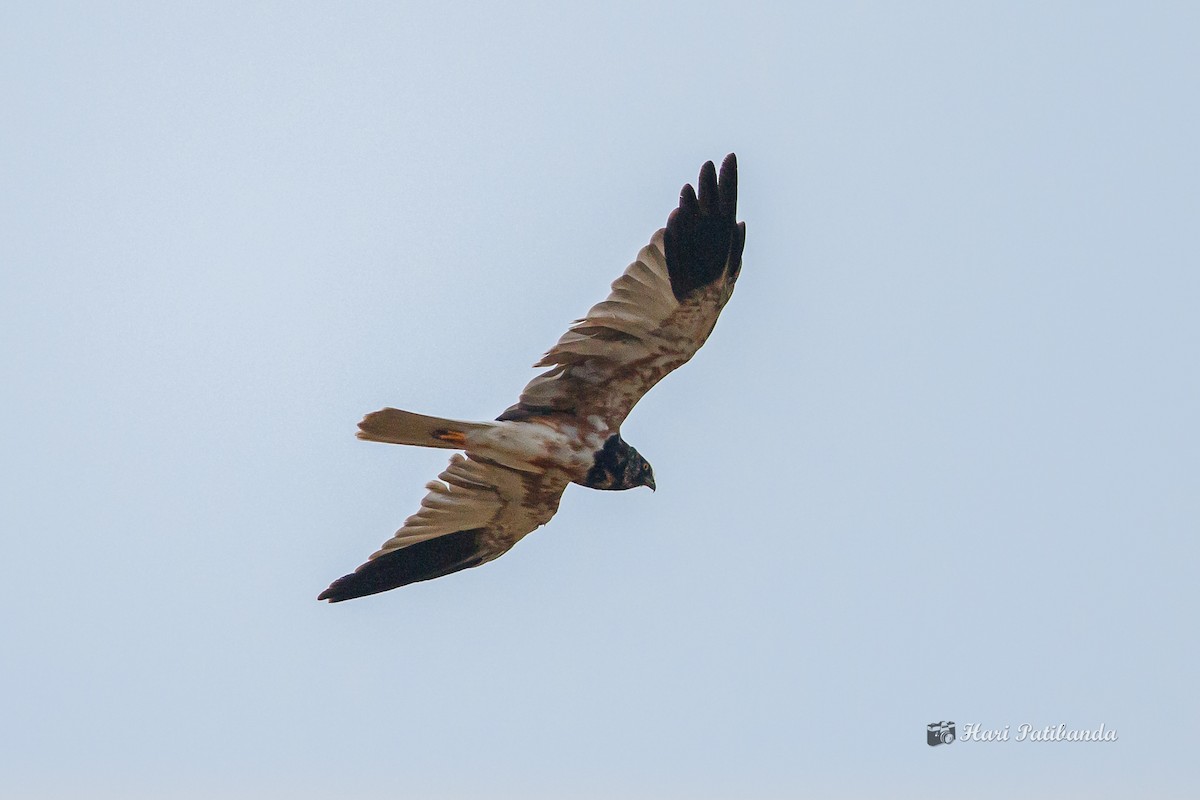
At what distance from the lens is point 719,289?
1007 centimetres

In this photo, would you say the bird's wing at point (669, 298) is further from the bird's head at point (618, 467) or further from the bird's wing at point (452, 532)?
the bird's wing at point (452, 532)

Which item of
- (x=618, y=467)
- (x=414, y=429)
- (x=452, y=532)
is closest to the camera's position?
(x=414, y=429)

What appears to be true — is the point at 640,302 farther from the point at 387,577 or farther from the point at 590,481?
the point at 387,577

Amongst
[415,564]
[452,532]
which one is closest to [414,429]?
[452,532]

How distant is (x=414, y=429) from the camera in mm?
10211

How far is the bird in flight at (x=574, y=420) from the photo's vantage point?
10062 millimetres

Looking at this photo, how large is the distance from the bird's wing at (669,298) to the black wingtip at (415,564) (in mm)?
1842

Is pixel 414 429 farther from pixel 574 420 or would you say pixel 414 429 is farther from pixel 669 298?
pixel 669 298

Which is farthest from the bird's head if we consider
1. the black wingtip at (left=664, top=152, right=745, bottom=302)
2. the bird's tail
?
→ the black wingtip at (left=664, top=152, right=745, bottom=302)

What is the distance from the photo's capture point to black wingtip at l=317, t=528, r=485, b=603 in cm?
1160

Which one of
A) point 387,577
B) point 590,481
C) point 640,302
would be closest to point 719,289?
point 640,302

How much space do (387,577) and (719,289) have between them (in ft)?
11.2

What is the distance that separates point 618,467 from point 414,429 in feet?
4.74

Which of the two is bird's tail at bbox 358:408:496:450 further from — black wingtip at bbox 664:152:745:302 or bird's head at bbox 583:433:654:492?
black wingtip at bbox 664:152:745:302
